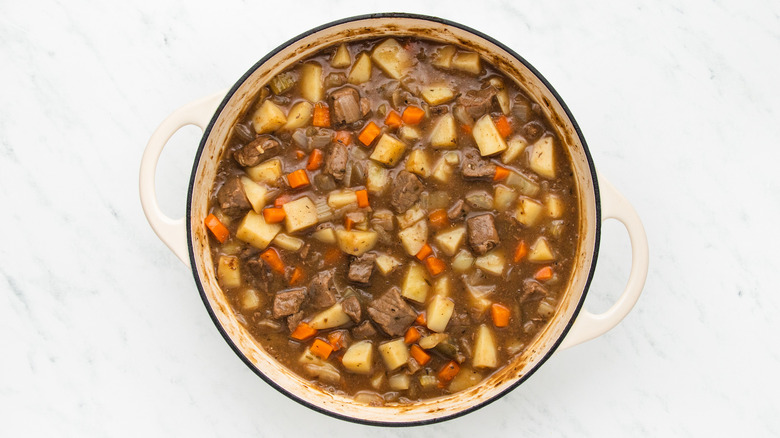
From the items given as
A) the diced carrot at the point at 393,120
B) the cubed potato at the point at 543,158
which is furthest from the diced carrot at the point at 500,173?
the diced carrot at the point at 393,120

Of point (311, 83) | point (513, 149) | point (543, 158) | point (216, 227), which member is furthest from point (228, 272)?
point (543, 158)

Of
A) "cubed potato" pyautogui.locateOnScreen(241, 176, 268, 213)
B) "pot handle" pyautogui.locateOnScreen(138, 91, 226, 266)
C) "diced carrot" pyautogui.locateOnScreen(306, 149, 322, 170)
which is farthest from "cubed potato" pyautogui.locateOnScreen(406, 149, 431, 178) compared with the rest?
"pot handle" pyautogui.locateOnScreen(138, 91, 226, 266)

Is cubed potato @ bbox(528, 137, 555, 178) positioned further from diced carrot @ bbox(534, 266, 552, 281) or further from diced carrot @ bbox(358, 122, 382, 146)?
diced carrot @ bbox(358, 122, 382, 146)

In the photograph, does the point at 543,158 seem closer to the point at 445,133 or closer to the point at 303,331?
the point at 445,133

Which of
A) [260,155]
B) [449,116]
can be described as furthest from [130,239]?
[449,116]

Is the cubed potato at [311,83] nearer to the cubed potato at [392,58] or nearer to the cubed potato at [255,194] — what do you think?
the cubed potato at [392,58]
